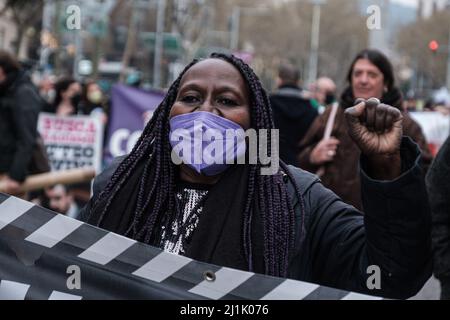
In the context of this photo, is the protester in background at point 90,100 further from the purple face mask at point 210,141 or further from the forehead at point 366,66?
the purple face mask at point 210,141

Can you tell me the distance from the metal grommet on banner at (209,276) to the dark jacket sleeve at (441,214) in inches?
57.5

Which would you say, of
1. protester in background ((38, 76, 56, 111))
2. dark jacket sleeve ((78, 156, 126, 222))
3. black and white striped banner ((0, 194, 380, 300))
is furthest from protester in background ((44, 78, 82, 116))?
black and white striped banner ((0, 194, 380, 300))

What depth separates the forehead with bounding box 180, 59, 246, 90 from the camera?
2.78 meters

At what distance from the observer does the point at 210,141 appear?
2689 mm

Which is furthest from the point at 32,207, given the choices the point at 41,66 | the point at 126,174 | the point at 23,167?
the point at 41,66

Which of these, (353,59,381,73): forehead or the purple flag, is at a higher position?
(353,59,381,73): forehead

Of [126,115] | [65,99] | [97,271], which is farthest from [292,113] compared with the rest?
[97,271]

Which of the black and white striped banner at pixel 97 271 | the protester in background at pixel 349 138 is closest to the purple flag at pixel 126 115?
the protester in background at pixel 349 138

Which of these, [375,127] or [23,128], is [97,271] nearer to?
[375,127]

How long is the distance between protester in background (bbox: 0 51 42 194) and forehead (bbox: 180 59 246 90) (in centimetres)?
467

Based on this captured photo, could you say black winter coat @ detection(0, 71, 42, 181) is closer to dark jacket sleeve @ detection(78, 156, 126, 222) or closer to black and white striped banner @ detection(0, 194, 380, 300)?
dark jacket sleeve @ detection(78, 156, 126, 222)
